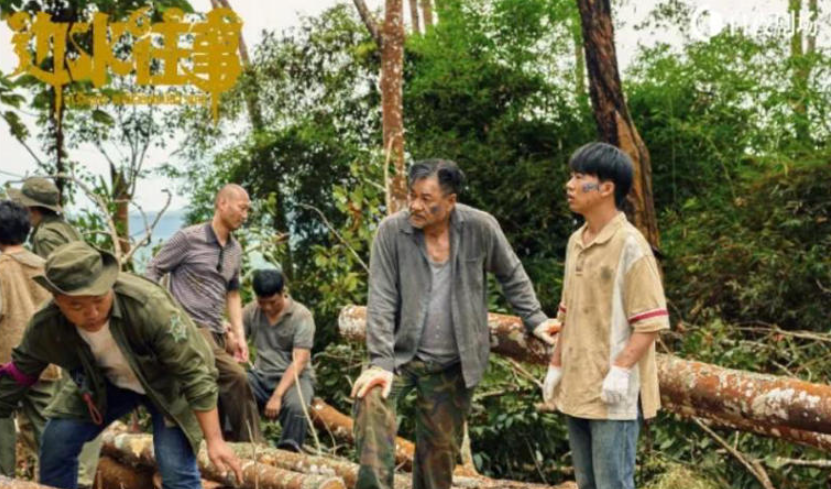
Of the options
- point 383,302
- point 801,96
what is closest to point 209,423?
point 383,302

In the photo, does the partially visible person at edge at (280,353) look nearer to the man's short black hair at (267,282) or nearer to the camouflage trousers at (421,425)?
the man's short black hair at (267,282)

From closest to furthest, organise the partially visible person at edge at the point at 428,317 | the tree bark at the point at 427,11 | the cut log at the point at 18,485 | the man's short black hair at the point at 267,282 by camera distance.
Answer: the cut log at the point at 18,485, the partially visible person at edge at the point at 428,317, the man's short black hair at the point at 267,282, the tree bark at the point at 427,11

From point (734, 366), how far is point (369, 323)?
11.8 feet

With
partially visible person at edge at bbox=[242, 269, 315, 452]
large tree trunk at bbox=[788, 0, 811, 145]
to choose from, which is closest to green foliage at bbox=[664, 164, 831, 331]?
large tree trunk at bbox=[788, 0, 811, 145]

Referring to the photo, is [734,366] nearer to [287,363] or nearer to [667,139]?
[287,363]

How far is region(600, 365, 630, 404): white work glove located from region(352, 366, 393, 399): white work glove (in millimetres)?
1151

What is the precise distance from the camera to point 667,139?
17.4 m

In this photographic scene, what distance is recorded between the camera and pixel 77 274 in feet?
14.2

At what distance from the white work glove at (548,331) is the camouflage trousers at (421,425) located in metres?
0.40

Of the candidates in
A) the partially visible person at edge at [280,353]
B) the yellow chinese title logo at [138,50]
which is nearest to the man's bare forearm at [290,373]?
the partially visible person at edge at [280,353]

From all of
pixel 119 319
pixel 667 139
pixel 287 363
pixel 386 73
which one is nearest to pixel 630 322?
pixel 119 319

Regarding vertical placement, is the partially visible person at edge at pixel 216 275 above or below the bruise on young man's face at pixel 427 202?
below

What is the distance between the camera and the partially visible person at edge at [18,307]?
622 centimetres

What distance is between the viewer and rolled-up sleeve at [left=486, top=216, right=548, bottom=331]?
5.62 meters
